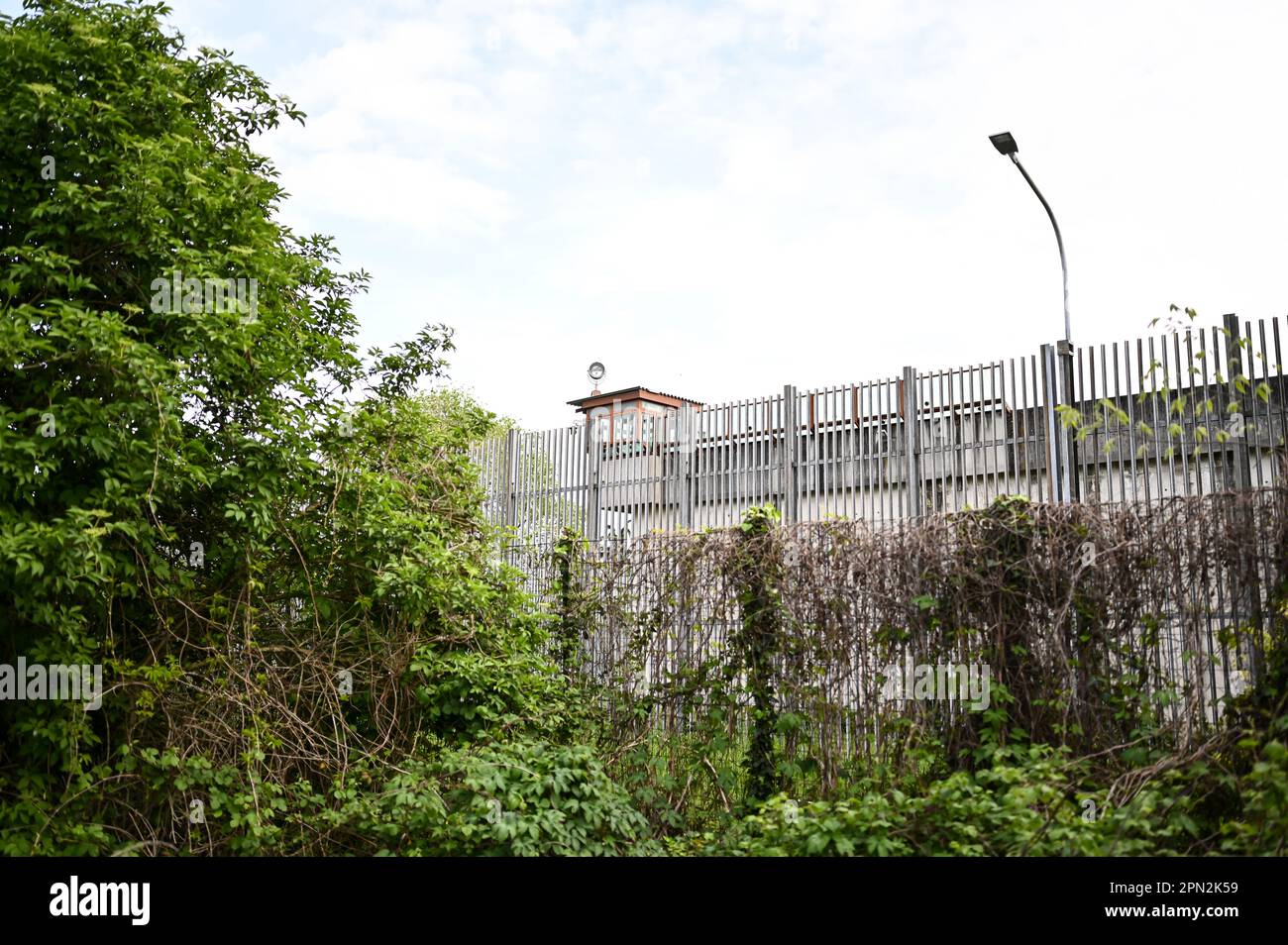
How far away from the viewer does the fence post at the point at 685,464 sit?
40.7 feet

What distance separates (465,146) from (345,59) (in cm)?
305

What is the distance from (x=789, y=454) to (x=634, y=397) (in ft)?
62.8

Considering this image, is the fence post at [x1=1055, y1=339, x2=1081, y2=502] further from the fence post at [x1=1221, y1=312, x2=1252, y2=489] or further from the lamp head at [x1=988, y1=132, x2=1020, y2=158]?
the lamp head at [x1=988, y1=132, x2=1020, y2=158]

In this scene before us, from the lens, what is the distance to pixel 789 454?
37.4 ft

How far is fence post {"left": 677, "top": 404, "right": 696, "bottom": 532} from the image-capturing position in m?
12.4

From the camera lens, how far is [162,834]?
6137mm

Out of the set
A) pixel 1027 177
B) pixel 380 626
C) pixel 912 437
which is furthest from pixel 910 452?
pixel 380 626

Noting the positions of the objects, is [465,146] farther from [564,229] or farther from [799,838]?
[799,838]

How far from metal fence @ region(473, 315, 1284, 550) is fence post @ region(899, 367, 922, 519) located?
0.05 ft

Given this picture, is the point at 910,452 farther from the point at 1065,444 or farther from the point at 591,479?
the point at 591,479

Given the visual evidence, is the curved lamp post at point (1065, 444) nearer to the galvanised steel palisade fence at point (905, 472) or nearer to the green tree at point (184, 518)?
the galvanised steel palisade fence at point (905, 472)

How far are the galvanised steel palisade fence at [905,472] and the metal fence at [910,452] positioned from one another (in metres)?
0.02
